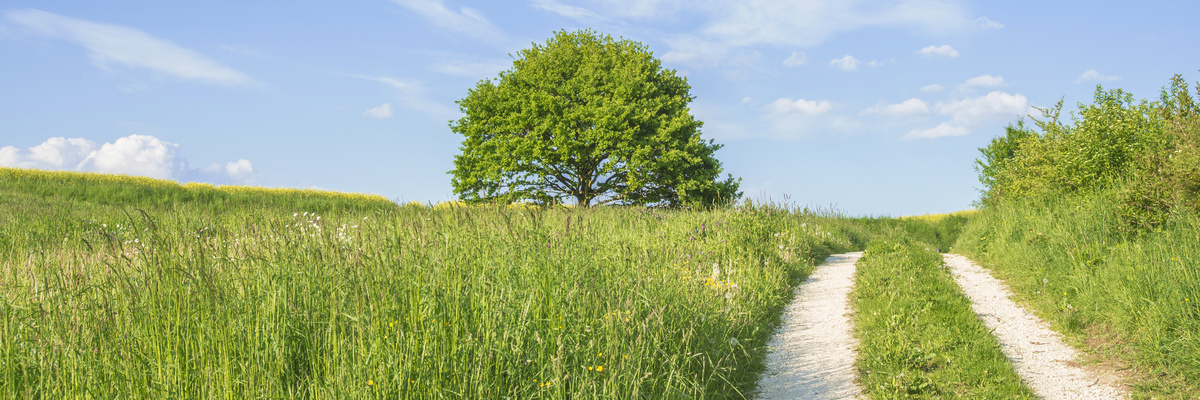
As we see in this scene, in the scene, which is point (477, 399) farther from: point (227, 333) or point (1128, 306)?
point (1128, 306)

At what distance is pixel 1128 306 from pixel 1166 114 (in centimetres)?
539

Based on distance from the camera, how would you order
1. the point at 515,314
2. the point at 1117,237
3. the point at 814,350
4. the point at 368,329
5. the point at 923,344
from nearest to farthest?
the point at 368,329, the point at 515,314, the point at 923,344, the point at 814,350, the point at 1117,237

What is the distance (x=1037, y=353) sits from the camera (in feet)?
20.6

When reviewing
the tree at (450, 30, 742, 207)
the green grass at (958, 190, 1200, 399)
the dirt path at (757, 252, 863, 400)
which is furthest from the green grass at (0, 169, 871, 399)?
the tree at (450, 30, 742, 207)

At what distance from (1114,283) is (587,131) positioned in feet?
48.4

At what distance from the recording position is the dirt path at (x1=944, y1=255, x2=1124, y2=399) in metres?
5.39

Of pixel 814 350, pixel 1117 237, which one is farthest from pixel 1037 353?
pixel 1117 237

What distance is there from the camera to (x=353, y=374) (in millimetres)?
3139

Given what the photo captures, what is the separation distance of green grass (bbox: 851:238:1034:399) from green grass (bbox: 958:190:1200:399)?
1082 millimetres

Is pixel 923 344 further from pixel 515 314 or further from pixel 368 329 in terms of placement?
pixel 368 329

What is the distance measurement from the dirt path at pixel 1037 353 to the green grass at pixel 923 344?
259mm

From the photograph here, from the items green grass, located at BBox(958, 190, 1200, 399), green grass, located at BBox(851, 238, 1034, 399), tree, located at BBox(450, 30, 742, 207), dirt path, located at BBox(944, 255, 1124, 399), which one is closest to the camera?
green grass, located at BBox(851, 238, 1034, 399)

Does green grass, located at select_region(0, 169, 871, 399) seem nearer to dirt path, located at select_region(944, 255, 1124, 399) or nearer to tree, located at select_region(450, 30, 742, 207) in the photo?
dirt path, located at select_region(944, 255, 1124, 399)

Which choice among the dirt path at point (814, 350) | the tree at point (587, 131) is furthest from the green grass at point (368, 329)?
the tree at point (587, 131)
